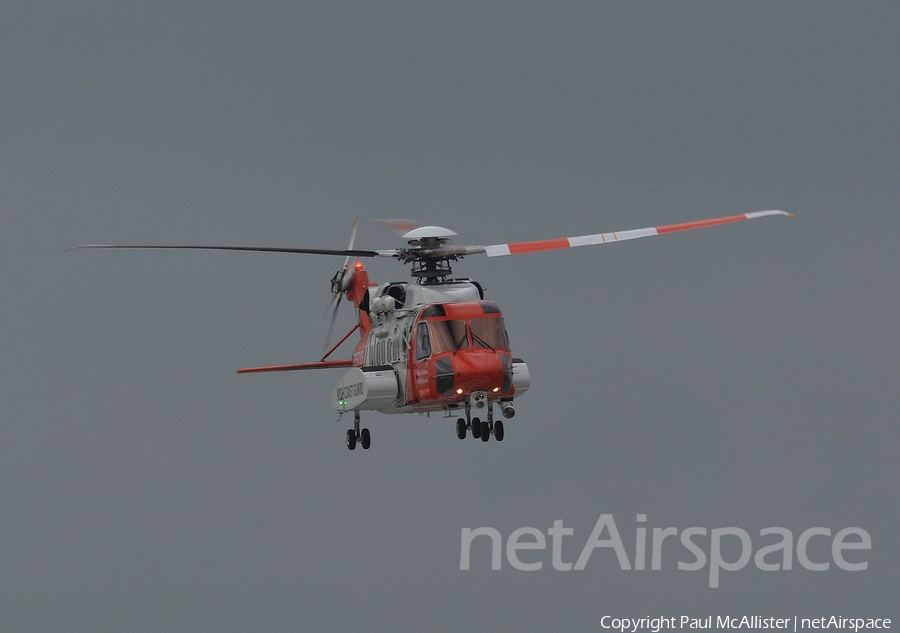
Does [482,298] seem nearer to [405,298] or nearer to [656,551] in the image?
[405,298]

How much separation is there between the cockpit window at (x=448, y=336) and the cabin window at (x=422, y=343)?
0.26 m

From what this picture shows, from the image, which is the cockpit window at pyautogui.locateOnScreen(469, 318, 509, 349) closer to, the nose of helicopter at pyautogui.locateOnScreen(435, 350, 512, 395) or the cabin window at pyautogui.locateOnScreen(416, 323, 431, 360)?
the nose of helicopter at pyautogui.locateOnScreen(435, 350, 512, 395)

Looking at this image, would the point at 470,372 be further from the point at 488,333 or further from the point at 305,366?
the point at 305,366

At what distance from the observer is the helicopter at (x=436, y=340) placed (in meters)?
56.2

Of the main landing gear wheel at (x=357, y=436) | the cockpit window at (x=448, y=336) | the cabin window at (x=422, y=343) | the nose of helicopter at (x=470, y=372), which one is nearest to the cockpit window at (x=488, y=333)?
the cockpit window at (x=448, y=336)

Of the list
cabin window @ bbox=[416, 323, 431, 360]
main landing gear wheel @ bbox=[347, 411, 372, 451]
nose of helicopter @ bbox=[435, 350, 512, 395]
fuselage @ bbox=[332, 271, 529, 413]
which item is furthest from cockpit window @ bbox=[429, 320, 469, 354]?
main landing gear wheel @ bbox=[347, 411, 372, 451]

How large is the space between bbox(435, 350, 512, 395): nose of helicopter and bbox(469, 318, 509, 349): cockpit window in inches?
21.4

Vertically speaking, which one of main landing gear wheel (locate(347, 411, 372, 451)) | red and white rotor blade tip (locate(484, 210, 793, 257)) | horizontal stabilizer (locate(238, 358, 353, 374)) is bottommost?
main landing gear wheel (locate(347, 411, 372, 451))

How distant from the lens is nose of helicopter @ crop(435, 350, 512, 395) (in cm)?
5569

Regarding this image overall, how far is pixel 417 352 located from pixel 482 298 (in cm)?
356

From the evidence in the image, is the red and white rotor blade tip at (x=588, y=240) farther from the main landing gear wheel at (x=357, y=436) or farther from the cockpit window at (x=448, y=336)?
the main landing gear wheel at (x=357, y=436)

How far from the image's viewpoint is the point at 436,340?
186 feet

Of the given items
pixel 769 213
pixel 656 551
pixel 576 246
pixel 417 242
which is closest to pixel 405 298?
pixel 417 242

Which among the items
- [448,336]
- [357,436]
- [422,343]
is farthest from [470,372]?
[357,436]
